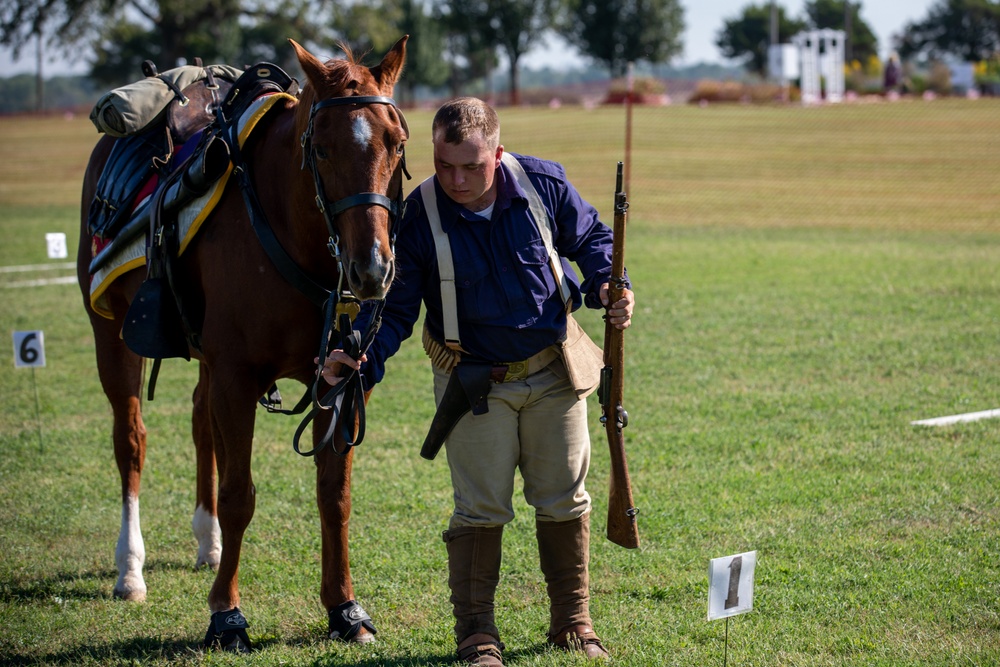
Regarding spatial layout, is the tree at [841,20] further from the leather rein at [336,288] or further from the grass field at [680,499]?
the leather rein at [336,288]

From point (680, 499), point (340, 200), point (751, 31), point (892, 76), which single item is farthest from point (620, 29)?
point (340, 200)

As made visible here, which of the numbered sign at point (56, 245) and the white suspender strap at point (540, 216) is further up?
the white suspender strap at point (540, 216)

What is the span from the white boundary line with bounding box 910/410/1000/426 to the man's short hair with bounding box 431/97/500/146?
453 centimetres

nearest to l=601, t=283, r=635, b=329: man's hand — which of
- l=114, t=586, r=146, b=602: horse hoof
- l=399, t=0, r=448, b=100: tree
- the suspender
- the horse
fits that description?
the suspender

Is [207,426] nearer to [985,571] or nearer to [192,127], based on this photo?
[192,127]

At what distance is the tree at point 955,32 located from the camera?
9250 cm

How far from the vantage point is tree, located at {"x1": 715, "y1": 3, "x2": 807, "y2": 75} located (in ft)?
322

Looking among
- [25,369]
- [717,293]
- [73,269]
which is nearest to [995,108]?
[717,293]

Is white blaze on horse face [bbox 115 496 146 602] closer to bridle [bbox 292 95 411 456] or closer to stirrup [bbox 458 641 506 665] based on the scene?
bridle [bbox 292 95 411 456]

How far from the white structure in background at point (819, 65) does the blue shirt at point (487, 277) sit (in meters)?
47.1

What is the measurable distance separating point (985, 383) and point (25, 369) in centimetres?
816

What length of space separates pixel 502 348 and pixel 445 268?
0.36 metres

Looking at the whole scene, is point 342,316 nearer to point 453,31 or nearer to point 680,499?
point 680,499

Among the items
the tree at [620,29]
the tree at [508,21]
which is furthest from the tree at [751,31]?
the tree at [508,21]
